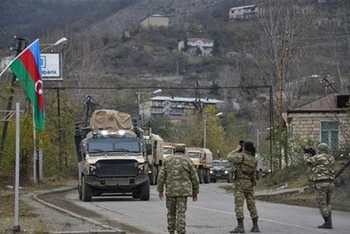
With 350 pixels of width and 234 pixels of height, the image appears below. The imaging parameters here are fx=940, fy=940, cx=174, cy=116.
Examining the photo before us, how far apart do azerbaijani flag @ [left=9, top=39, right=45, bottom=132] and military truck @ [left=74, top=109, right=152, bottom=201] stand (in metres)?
11.6

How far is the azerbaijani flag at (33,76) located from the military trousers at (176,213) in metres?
4.24

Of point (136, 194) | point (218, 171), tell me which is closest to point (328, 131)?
point (136, 194)

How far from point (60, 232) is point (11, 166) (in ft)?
94.3

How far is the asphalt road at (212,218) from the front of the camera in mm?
20125

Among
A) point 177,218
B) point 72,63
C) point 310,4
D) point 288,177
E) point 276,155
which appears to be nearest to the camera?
point 177,218

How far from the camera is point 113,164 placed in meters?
32.7

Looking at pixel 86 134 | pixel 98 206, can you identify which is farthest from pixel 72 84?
pixel 98 206

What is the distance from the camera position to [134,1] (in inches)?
6821

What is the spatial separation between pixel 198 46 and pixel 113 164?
123178 millimetres

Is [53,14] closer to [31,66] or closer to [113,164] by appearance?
[113,164]

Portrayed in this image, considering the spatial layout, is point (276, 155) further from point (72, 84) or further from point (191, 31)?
point (191, 31)

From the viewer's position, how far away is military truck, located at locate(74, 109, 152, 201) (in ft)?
107

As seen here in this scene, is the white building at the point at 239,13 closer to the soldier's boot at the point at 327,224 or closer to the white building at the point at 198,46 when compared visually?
the white building at the point at 198,46

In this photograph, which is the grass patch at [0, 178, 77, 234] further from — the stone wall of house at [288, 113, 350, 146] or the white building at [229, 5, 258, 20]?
the white building at [229, 5, 258, 20]
